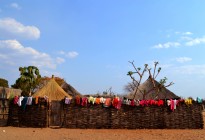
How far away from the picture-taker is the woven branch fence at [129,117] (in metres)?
16.4

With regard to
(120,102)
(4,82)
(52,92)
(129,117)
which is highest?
(4,82)

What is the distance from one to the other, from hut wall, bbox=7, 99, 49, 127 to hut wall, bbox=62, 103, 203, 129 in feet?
4.25

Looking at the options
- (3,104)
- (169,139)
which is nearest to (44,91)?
(3,104)

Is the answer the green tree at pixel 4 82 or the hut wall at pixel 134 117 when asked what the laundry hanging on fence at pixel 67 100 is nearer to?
the hut wall at pixel 134 117

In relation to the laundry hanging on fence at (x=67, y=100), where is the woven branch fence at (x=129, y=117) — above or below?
below

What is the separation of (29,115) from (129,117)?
5.74 metres

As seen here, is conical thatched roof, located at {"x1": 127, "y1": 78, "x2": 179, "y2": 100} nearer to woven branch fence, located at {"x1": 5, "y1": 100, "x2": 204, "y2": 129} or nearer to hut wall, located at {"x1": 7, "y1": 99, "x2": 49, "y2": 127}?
woven branch fence, located at {"x1": 5, "y1": 100, "x2": 204, "y2": 129}

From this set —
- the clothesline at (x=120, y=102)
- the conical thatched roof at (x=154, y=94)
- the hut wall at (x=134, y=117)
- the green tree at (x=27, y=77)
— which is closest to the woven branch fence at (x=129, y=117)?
the hut wall at (x=134, y=117)

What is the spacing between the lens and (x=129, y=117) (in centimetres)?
1642

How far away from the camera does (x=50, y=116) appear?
55.5 feet

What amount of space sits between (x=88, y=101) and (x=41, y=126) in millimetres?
3017

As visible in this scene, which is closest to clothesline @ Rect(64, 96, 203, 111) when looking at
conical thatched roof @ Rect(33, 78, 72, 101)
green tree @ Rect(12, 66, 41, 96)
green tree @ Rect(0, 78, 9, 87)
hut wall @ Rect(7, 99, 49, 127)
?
hut wall @ Rect(7, 99, 49, 127)

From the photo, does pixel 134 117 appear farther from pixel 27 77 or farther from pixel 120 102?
pixel 27 77

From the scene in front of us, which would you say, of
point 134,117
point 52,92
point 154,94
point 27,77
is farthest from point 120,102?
point 27,77
